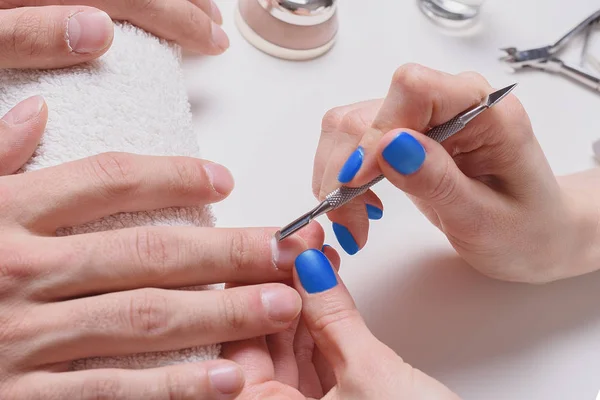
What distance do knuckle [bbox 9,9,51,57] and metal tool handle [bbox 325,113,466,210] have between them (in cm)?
27

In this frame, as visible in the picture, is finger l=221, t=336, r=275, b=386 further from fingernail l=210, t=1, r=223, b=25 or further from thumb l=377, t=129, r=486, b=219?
fingernail l=210, t=1, r=223, b=25

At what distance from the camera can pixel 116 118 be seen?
0.52 m

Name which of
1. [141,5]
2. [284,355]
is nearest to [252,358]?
[284,355]

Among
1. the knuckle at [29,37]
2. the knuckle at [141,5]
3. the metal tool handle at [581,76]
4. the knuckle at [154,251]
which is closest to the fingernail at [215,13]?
the knuckle at [141,5]

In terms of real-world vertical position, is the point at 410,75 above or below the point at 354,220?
above

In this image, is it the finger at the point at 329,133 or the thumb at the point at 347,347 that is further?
the finger at the point at 329,133

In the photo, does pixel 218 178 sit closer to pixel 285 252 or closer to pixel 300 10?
pixel 285 252

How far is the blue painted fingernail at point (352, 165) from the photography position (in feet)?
1.62

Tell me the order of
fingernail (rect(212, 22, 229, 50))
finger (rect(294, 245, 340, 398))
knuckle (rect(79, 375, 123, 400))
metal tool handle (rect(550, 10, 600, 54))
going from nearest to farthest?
knuckle (rect(79, 375, 123, 400)), finger (rect(294, 245, 340, 398)), fingernail (rect(212, 22, 229, 50)), metal tool handle (rect(550, 10, 600, 54))

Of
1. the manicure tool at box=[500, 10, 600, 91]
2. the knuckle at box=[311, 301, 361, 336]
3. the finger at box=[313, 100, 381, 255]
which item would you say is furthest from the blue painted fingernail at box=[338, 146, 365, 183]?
the manicure tool at box=[500, 10, 600, 91]

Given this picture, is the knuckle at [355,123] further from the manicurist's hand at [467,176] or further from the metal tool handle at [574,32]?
the metal tool handle at [574,32]

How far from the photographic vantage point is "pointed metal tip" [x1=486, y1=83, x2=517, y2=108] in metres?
0.48

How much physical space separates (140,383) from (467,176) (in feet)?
1.07

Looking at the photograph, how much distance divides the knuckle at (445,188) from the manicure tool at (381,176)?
0.02m
